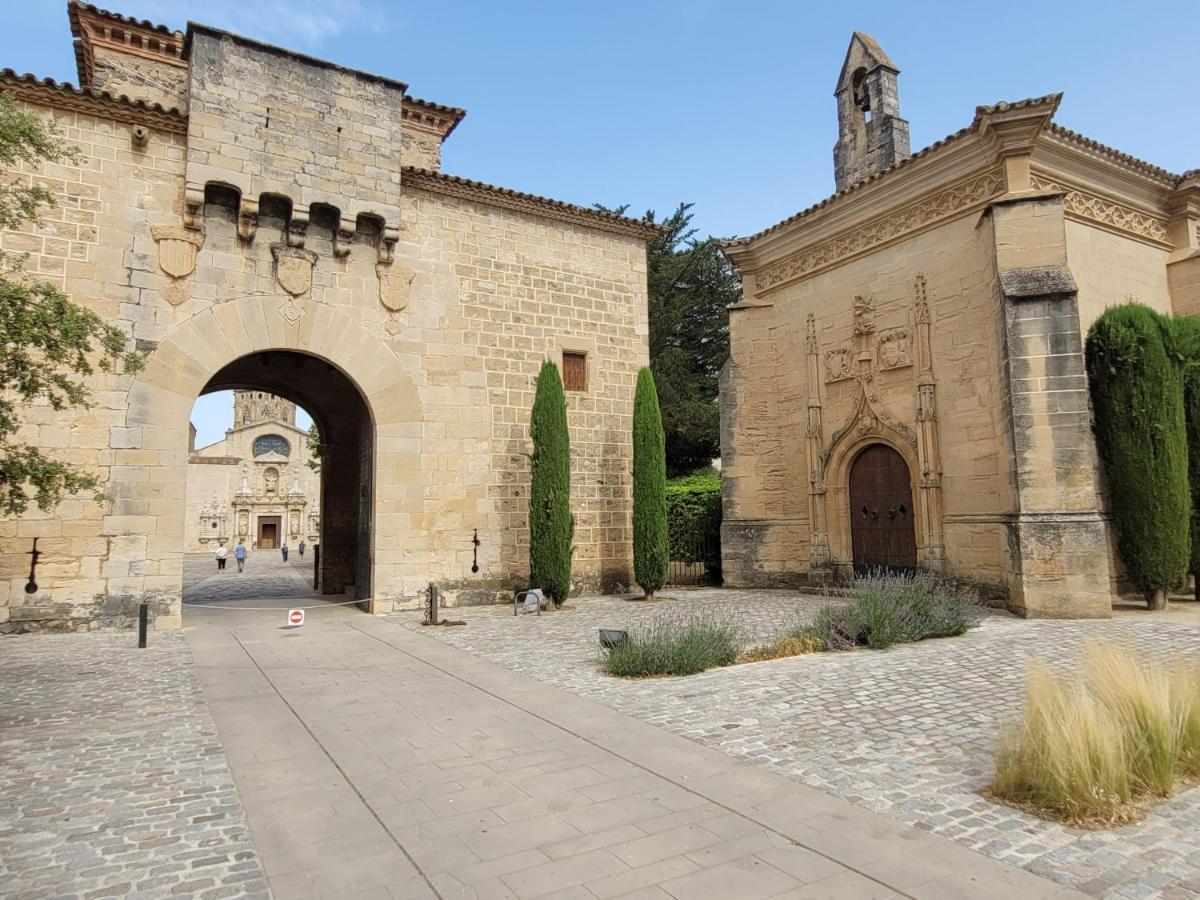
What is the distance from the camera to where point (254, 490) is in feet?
158

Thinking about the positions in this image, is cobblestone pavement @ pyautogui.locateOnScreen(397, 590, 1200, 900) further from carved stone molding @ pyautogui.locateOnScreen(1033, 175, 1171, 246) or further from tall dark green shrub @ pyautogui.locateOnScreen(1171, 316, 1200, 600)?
carved stone molding @ pyautogui.locateOnScreen(1033, 175, 1171, 246)

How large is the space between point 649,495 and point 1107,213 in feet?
31.0

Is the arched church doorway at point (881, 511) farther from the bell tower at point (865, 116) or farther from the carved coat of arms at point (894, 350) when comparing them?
the bell tower at point (865, 116)

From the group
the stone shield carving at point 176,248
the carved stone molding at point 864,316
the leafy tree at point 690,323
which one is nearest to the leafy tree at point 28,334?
the stone shield carving at point 176,248

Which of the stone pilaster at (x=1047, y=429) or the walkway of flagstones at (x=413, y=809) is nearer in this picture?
the walkway of flagstones at (x=413, y=809)

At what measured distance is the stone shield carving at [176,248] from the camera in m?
10.8

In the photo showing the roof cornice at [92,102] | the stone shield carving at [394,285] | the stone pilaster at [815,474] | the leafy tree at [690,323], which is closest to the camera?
the roof cornice at [92,102]

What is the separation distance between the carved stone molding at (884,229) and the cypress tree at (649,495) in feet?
13.7

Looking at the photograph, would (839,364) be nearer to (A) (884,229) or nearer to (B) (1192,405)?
(A) (884,229)

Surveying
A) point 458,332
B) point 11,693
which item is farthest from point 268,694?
point 458,332

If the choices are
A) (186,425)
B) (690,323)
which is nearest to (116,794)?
(186,425)

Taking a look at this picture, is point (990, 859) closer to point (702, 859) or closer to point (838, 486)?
point (702, 859)

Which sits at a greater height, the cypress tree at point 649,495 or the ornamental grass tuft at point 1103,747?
the cypress tree at point 649,495

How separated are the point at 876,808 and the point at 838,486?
11.1 m
